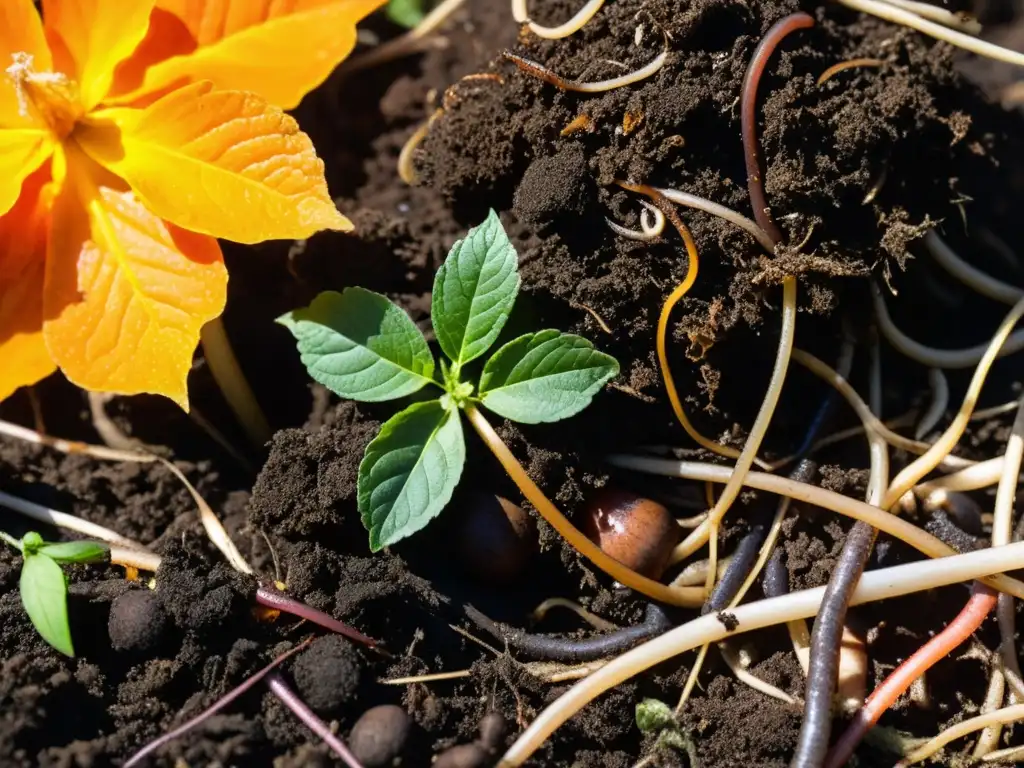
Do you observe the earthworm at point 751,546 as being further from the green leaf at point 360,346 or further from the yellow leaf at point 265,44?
the yellow leaf at point 265,44

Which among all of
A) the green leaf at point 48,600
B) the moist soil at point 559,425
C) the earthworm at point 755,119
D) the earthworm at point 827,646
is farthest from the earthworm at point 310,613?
the earthworm at point 755,119

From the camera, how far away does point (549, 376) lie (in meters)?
1.31

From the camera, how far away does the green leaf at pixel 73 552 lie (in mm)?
1227

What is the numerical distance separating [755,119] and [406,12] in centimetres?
83

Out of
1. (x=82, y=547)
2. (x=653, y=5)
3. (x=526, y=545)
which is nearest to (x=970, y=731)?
(x=526, y=545)

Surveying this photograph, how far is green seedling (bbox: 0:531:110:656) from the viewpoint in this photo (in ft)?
3.81

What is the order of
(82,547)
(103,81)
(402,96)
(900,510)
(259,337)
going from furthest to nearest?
1. (402,96)
2. (259,337)
3. (900,510)
4. (103,81)
5. (82,547)

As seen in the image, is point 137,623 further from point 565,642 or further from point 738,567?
point 738,567

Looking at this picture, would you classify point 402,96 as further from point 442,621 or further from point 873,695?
point 873,695

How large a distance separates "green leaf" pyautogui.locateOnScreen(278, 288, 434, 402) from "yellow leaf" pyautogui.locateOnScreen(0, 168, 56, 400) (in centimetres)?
38

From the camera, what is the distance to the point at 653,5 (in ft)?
4.64

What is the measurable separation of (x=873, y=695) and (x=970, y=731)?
0.15 m

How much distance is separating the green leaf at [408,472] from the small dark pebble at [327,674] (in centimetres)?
16

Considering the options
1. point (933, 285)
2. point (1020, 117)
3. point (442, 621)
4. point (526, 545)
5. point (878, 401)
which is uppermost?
point (1020, 117)
